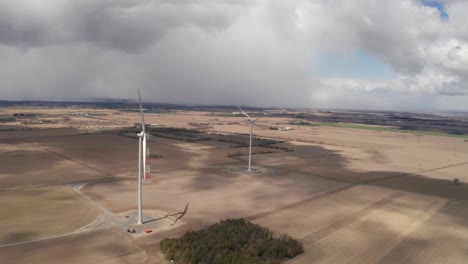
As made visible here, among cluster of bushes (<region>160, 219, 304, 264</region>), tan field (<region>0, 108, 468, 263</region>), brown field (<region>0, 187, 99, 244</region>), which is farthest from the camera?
brown field (<region>0, 187, 99, 244</region>)

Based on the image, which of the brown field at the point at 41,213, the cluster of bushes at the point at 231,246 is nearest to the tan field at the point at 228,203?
the brown field at the point at 41,213

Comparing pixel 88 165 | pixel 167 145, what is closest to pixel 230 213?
pixel 88 165

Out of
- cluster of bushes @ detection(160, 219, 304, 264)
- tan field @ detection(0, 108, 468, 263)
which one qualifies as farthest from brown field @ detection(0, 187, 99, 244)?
cluster of bushes @ detection(160, 219, 304, 264)

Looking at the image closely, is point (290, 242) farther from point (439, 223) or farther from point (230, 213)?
point (439, 223)

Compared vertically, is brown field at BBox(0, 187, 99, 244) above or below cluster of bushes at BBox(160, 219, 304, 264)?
below

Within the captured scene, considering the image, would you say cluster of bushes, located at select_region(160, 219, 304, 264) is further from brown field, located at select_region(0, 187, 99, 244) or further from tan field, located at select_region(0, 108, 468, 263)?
brown field, located at select_region(0, 187, 99, 244)

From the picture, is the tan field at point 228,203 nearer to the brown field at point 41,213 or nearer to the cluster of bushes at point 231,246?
the brown field at point 41,213
